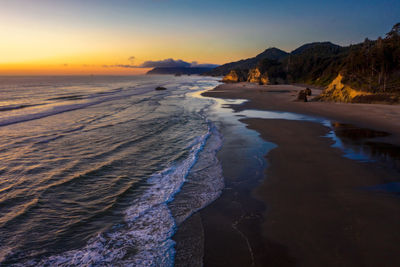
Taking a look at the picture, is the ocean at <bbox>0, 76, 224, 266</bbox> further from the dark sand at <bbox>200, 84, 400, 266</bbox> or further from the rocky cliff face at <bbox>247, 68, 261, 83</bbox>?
the rocky cliff face at <bbox>247, 68, 261, 83</bbox>

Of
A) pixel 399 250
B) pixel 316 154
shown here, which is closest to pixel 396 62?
pixel 316 154

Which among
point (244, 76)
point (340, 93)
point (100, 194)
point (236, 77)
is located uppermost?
point (244, 76)

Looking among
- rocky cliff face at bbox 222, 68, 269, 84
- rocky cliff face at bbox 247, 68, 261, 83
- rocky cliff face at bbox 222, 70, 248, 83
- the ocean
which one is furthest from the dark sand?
rocky cliff face at bbox 222, 70, 248, 83

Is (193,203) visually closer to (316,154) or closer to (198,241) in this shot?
(198,241)

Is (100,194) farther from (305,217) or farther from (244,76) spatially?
(244,76)

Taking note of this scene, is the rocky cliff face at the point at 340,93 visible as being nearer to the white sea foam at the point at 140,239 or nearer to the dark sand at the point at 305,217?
the dark sand at the point at 305,217

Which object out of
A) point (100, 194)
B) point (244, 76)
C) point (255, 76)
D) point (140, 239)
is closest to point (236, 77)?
point (244, 76)

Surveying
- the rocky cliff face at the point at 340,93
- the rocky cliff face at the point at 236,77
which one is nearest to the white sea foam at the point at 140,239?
the rocky cliff face at the point at 340,93

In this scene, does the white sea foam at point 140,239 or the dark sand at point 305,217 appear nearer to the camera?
the dark sand at point 305,217

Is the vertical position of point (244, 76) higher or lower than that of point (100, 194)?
higher

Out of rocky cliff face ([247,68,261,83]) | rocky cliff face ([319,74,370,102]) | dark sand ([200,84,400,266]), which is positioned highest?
rocky cliff face ([247,68,261,83])
